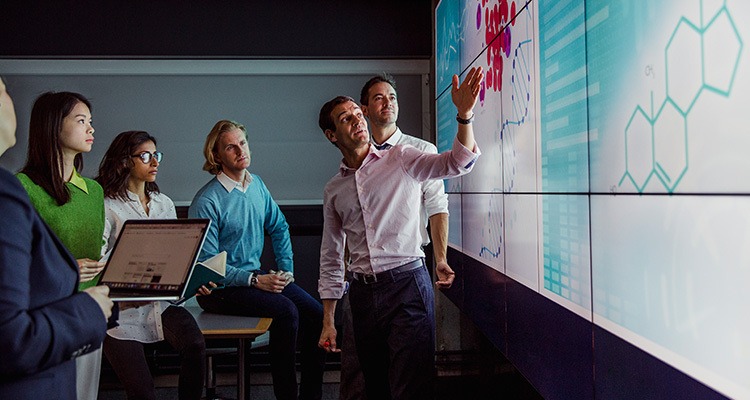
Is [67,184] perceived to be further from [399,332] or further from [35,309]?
[399,332]

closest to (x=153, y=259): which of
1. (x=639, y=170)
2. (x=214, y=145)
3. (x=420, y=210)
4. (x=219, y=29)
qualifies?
(x=639, y=170)

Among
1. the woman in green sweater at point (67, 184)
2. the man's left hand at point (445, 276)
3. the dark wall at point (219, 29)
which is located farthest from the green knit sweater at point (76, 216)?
the dark wall at point (219, 29)

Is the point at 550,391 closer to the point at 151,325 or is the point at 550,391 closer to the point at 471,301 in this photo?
the point at 471,301

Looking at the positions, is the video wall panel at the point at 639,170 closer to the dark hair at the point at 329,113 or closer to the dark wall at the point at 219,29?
the dark hair at the point at 329,113

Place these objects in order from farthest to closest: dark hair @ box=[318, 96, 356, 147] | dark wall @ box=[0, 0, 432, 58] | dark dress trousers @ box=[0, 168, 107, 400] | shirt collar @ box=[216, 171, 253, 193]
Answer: dark wall @ box=[0, 0, 432, 58], shirt collar @ box=[216, 171, 253, 193], dark hair @ box=[318, 96, 356, 147], dark dress trousers @ box=[0, 168, 107, 400]

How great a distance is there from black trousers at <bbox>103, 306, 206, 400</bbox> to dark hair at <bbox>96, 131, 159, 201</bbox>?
2.20ft

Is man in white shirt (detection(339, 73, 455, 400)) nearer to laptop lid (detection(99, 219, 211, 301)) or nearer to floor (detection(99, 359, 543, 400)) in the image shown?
laptop lid (detection(99, 219, 211, 301))

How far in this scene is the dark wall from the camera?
414 cm

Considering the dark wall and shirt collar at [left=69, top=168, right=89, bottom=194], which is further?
the dark wall

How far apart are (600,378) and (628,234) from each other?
45 cm

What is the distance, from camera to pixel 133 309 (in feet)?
8.18

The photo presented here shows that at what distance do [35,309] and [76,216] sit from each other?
1.14m

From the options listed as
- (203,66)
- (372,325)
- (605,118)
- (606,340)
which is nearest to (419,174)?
(372,325)

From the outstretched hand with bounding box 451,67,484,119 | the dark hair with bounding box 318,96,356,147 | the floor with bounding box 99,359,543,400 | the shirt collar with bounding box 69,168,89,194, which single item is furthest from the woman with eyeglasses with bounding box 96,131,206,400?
the outstretched hand with bounding box 451,67,484,119
